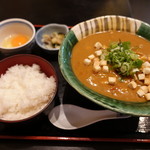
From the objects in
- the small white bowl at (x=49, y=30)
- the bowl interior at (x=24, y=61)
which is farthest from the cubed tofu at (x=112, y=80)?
the small white bowl at (x=49, y=30)

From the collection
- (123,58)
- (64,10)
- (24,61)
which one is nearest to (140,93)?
(123,58)

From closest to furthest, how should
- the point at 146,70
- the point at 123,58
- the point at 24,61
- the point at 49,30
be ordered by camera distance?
the point at 146,70, the point at 123,58, the point at 24,61, the point at 49,30

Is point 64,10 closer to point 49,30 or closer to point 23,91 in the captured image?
point 49,30

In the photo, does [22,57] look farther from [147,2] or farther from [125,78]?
[147,2]

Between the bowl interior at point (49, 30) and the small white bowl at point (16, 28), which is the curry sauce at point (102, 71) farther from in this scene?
the small white bowl at point (16, 28)

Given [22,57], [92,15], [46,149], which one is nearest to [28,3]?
[92,15]

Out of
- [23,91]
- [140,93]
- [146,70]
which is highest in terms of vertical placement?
[146,70]
